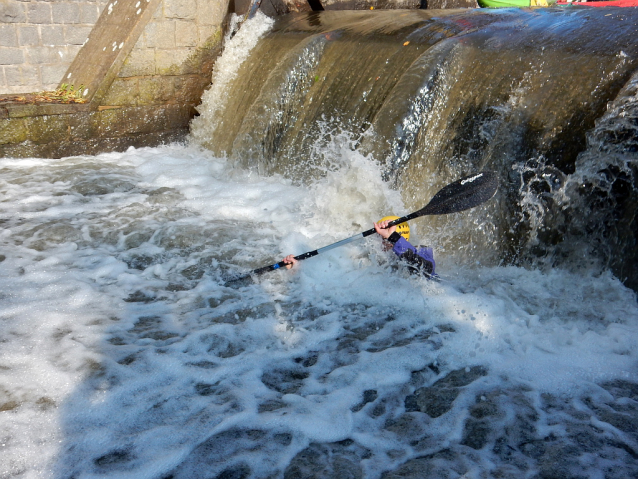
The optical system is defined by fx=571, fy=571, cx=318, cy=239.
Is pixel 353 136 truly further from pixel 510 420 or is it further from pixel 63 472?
pixel 63 472

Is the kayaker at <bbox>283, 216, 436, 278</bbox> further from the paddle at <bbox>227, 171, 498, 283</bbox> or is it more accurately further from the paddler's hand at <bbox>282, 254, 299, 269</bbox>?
the paddler's hand at <bbox>282, 254, 299, 269</bbox>

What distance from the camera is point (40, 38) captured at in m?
6.41

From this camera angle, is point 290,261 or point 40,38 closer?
point 290,261

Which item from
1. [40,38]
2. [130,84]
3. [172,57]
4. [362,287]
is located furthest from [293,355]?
[40,38]

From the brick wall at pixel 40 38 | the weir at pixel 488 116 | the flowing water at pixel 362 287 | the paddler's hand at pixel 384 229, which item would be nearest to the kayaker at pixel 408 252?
the paddler's hand at pixel 384 229

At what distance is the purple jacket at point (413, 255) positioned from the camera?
3.43 m

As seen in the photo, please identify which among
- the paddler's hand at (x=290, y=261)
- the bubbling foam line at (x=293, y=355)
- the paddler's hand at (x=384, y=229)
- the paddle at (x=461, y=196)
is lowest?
the bubbling foam line at (x=293, y=355)

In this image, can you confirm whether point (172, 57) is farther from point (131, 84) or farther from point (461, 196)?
point (461, 196)

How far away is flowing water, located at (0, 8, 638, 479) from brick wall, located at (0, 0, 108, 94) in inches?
47.0

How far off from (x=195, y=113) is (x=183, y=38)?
35.6 inches

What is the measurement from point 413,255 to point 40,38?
5.29 m

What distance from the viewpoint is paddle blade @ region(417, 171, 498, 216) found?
341 cm

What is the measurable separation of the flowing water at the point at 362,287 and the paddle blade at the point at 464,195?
390 mm

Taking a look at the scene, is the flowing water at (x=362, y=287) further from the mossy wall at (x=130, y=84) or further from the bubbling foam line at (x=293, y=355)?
the mossy wall at (x=130, y=84)
